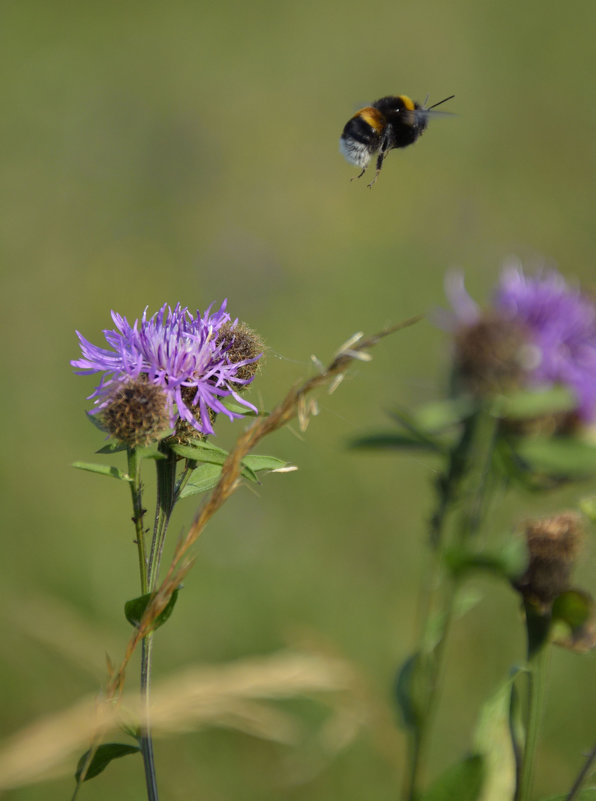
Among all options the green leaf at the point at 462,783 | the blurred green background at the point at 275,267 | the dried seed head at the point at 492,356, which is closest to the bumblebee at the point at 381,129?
the blurred green background at the point at 275,267

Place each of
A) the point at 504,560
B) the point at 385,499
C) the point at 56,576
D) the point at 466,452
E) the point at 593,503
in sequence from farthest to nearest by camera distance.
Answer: the point at 385,499, the point at 56,576, the point at 466,452, the point at 593,503, the point at 504,560

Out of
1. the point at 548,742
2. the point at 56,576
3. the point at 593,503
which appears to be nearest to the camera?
the point at 593,503

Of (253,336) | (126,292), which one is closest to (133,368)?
(253,336)

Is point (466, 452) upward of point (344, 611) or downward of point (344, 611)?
upward

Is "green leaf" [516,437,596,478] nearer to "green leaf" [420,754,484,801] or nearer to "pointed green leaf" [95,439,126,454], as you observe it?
"green leaf" [420,754,484,801]

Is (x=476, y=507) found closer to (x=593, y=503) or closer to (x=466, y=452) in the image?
(x=466, y=452)

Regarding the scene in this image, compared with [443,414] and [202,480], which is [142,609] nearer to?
[202,480]

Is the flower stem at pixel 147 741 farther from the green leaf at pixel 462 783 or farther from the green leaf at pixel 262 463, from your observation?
the green leaf at pixel 462 783

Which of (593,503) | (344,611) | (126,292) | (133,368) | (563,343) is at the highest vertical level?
(126,292)
